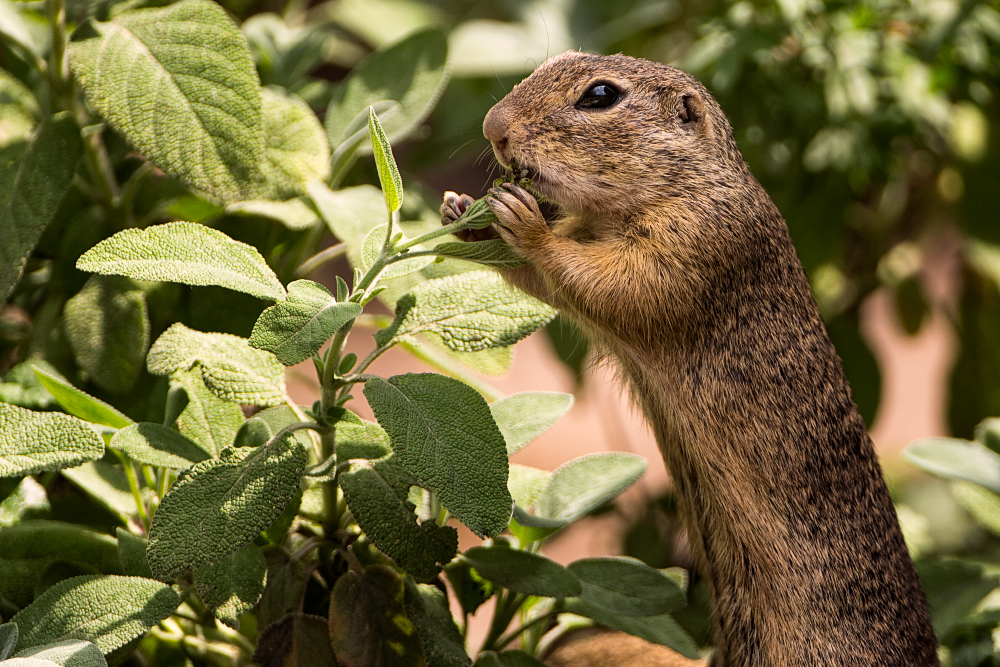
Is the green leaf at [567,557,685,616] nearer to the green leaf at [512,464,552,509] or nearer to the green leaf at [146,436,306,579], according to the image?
the green leaf at [512,464,552,509]

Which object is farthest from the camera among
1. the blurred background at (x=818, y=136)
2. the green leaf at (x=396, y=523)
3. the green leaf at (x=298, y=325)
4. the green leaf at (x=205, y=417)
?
the blurred background at (x=818, y=136)

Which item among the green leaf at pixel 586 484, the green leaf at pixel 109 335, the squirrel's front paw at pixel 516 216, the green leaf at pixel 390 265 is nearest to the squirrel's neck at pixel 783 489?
the green leaf at pixel 586 484

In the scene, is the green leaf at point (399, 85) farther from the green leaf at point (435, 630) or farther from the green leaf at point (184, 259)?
the green leaf at point (435, 630)

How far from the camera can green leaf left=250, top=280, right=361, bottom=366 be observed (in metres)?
0.76

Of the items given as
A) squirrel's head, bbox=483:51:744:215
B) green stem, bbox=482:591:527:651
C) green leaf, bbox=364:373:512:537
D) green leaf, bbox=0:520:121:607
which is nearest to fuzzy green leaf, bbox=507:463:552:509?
green stem, bbox=482:591:527:651

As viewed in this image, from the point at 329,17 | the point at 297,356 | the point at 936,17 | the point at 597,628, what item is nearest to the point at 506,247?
the point at 297,356

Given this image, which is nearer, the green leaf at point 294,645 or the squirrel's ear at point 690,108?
the green leaf at point 294,645

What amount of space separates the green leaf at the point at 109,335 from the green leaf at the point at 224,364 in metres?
0.11

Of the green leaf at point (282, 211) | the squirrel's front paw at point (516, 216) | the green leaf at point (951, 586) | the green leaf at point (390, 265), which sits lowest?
the green leaf at point (951, 586)

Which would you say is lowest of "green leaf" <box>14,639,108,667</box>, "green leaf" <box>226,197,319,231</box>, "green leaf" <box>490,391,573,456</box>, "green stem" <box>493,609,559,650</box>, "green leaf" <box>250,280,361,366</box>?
"green stem" <box>493,609,559,650</box>

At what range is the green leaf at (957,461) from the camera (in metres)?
1.24

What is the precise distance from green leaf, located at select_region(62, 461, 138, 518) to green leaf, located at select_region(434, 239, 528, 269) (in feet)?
1.45

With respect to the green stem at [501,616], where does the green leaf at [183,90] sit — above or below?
above

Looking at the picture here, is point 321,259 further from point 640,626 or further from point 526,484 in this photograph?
point 640,626
